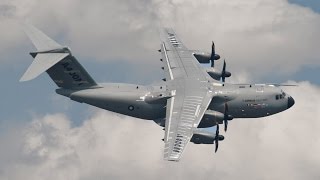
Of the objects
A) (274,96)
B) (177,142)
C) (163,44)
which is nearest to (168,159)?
(177,142)

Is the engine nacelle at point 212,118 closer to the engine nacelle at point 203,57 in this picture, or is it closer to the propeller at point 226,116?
the propeller at point 226,116

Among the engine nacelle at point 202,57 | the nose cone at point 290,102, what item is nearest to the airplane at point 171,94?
→ the nose cone at point 290,102

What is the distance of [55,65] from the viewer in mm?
107875

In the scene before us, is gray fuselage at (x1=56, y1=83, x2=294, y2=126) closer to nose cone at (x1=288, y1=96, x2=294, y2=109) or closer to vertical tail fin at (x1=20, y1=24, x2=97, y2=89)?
nose cone at (x1=288, y1=96, x2=294, y2=109)

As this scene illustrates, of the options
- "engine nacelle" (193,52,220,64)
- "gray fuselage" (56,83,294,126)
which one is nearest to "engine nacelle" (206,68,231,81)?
"engine nacelle" (193,52,220,64)

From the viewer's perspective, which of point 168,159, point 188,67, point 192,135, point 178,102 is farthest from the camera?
point 188,67

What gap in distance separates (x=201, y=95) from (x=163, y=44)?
16247 millimetres

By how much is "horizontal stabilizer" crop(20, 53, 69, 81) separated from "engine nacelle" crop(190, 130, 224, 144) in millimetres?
21524

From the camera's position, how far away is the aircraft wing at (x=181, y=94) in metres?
96.9

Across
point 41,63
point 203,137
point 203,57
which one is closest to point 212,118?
point 203,137

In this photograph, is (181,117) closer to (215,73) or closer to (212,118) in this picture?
(212,118)

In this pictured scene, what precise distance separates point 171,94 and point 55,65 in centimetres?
1661

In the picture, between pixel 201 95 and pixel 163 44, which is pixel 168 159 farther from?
pixel 163 44

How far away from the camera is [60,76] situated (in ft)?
359
